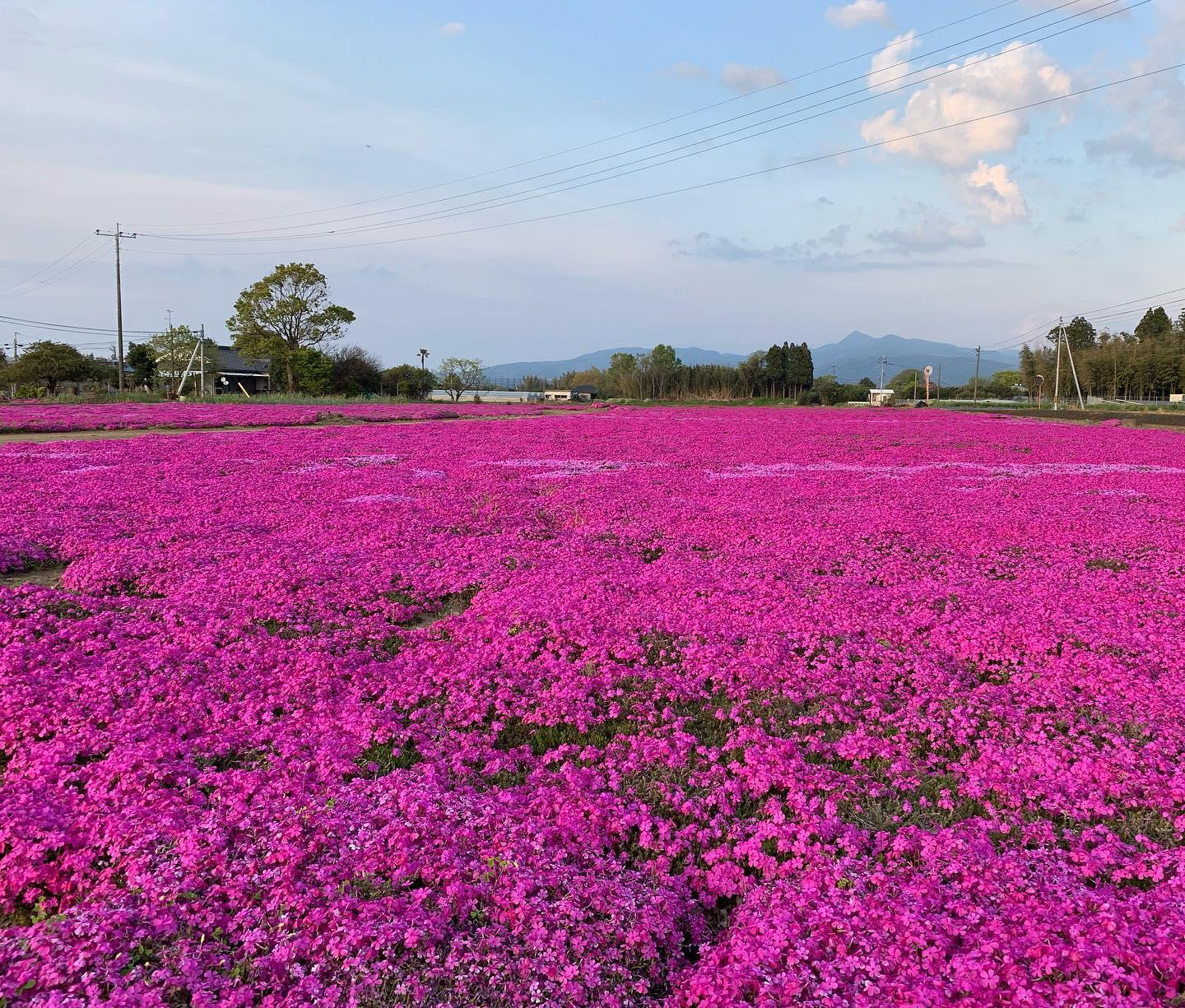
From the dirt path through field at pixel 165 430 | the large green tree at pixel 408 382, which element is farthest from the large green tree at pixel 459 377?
the dirt path through field at pixel 165 430

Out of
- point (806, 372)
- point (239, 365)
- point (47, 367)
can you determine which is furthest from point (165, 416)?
point (806, 372)

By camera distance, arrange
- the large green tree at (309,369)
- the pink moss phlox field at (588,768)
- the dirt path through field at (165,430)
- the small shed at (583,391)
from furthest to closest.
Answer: the small shed at (583,391) < the large green tree at (309,369) < the dirt path through field at (165,430) < the pink moss phlox field at (588,768)

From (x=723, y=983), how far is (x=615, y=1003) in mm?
465

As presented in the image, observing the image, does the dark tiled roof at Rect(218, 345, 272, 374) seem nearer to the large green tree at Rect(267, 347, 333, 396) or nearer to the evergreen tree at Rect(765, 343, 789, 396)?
the large green tree at Rect(267, 347, 333, 396)

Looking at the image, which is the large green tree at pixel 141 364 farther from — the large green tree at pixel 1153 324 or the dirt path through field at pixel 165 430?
the large green tree at pixel 1153 324

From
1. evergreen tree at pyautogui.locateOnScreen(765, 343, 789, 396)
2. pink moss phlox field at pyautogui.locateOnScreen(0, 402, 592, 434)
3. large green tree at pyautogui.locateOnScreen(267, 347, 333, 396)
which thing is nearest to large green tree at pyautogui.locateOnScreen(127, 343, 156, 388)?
large green tree at pyautogui.locateOnScreen(267, 347, 333, 396)

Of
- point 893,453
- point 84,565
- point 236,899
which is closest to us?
point 236,899

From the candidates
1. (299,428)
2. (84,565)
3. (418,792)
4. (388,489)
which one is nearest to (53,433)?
(299,428)

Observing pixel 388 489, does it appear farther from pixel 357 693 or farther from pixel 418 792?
pixel 418 792

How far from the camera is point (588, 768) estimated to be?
5.16 m

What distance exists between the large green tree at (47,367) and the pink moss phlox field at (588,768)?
253 ft

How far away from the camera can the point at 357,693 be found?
6.14 metres

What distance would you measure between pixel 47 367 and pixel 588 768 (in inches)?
3467

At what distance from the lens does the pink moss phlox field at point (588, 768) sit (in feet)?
10.8
